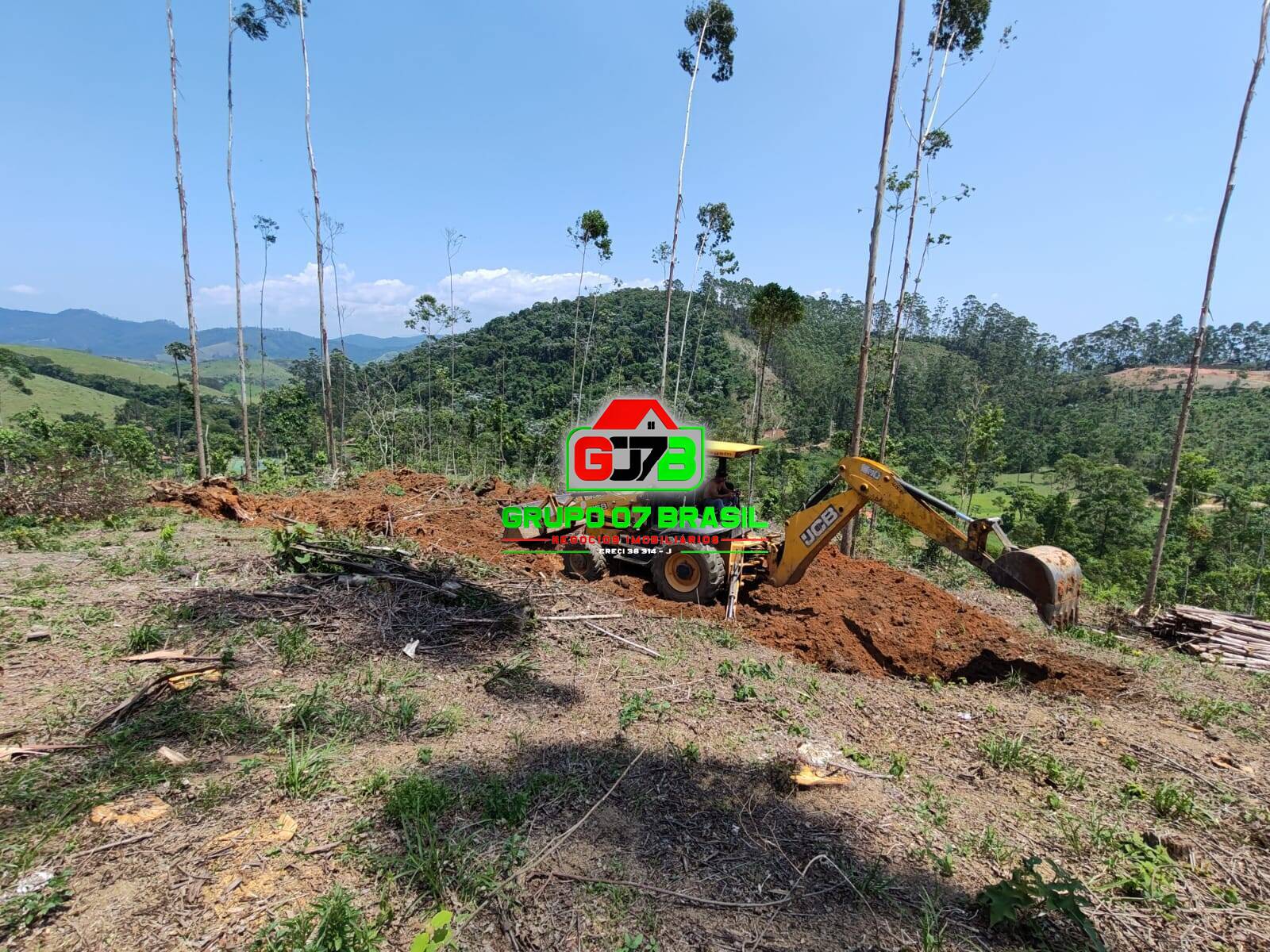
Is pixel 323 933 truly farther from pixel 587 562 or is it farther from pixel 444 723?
pixel 587 562

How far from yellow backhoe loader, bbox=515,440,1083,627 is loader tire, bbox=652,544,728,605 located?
0.03 ft

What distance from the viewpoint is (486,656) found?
207 inches

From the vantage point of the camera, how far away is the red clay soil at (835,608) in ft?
19.9

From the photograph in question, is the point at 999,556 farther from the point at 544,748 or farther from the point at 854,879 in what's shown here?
the point at 544,748

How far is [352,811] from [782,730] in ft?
9.62

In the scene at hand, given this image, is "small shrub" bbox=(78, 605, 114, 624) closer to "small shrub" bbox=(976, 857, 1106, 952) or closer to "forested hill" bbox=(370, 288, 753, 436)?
"small shrub" bbox=(976, 857, 1106, 952)

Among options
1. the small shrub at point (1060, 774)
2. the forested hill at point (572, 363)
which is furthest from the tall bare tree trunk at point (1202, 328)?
the forested hill at point (572, 363)

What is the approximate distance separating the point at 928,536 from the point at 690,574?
277cm

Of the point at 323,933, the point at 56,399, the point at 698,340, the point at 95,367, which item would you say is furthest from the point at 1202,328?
the point at 95,367

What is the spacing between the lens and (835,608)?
7219mm

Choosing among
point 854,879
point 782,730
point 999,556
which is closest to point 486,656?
point 782,730

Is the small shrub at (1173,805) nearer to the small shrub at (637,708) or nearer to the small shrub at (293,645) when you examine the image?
the small shrub at (637,708)

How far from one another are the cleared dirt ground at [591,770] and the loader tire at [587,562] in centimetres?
82

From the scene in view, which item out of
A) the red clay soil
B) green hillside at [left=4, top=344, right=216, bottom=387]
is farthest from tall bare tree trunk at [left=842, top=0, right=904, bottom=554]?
green hillside at [left=4, top=344, right=216, bottom=387]
